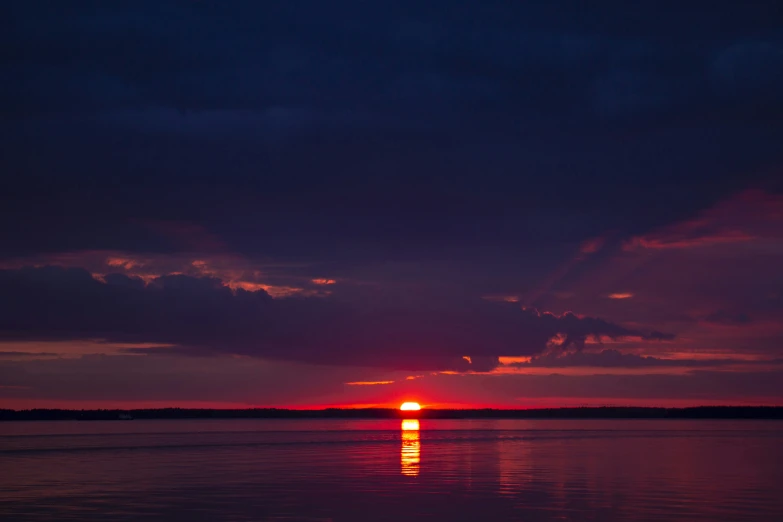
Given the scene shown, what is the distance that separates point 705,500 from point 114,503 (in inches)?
1194

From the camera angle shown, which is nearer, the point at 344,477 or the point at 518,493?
the point at 518,493

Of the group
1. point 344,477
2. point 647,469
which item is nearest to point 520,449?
point 647,469

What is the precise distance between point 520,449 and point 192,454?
35376 millimetres

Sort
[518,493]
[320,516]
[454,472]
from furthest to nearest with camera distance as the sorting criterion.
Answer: [454,472] < [518,493] < [320,516]

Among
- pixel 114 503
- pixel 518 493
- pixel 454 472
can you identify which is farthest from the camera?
pixel 454 472

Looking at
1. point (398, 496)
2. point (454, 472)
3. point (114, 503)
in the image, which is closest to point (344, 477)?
point (454, 472)

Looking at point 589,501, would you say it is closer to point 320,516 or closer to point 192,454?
point 320,516

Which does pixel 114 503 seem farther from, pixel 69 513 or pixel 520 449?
pixel 520 449

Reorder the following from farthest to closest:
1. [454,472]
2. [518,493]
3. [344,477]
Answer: [454,472] → [344,477] → [518,493]

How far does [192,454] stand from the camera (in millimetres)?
84562

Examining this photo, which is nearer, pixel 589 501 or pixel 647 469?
pixel 589 501

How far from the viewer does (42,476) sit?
2281 inches

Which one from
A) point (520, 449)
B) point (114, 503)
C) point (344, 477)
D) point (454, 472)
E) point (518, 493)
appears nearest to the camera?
point (114, 503)

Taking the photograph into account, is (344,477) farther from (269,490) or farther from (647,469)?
(647,469)
